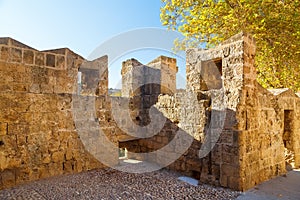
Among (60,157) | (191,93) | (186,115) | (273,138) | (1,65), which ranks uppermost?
(1,65)

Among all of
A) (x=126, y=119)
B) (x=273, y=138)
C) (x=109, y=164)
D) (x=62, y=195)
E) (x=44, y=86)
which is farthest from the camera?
(x=126, y=119)

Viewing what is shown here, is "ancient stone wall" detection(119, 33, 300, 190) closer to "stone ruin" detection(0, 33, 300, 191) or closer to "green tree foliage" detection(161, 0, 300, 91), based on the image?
"stone ruin" detection(0, 33, 300, 191)

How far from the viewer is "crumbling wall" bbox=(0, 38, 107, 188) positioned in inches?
159

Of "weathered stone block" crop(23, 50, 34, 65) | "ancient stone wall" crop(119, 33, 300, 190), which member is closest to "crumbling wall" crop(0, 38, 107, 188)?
"weathered stone block" crop(23, 50, 34, 65)

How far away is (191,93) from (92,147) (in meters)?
2.61

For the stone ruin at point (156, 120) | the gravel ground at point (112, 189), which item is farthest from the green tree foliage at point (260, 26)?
the gravel ground at point (112, 189)

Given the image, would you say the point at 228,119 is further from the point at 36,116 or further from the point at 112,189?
the point at 36,116

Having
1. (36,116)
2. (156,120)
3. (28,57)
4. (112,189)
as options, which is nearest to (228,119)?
(156,120)

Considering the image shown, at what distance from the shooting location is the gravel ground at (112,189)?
3.58 meters

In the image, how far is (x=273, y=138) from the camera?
16.0ft

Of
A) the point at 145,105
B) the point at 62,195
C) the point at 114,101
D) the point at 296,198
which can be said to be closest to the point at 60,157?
the point at 62,195

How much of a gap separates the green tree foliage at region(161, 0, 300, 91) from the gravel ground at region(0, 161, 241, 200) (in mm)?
6143

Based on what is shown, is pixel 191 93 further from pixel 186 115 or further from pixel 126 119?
pixel 126 119

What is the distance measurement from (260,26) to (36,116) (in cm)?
822
